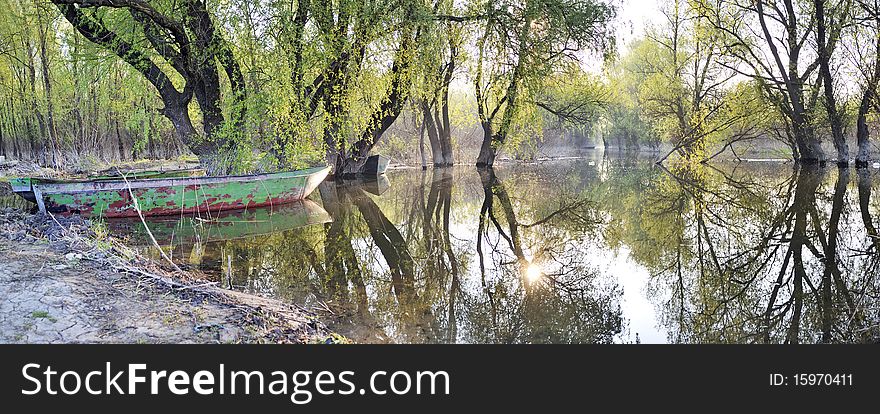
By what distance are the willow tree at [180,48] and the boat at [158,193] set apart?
1772mm

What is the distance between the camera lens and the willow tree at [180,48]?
12625 mm

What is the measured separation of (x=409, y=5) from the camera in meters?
15.5

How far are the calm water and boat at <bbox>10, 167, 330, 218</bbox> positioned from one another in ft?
1.79

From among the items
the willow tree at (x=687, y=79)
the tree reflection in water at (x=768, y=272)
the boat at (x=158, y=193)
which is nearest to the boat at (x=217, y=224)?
the boat at (x=158, y=193)

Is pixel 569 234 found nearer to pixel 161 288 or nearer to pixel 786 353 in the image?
pixel 786 353

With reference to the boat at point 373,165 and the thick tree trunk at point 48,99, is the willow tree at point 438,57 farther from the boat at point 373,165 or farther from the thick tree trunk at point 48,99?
the thick tree trunk at point 48,99

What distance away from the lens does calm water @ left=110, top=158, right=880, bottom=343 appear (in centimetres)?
483

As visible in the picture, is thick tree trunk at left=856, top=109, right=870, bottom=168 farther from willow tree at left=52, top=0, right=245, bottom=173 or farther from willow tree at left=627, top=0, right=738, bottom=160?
willow tree at left=52, top=0, right=245, bottom=173

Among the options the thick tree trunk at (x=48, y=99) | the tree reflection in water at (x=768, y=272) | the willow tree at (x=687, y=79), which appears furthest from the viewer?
the willow tree at (x=687, y=79)

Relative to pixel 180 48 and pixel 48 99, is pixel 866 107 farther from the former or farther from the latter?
pixel 48 99

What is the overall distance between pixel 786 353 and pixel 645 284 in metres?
2.28

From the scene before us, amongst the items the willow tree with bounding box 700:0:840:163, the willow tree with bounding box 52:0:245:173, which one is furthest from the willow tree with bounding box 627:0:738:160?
the willow tree with bounding box 52:0:245:173

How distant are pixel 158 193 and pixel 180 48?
360 cm

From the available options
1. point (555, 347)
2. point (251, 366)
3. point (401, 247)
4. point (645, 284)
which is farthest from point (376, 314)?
point (401, 247)
